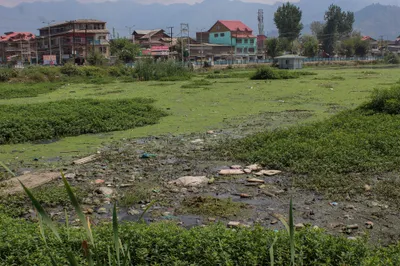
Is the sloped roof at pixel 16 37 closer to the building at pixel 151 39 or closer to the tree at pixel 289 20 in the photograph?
the building at pixel 151 39

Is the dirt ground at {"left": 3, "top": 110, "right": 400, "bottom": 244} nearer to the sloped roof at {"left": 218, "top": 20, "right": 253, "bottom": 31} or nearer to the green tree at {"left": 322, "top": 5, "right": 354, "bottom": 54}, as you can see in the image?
the sloped roof at {"left": 218, "top": 20, "right": 253, "bottom": 31}

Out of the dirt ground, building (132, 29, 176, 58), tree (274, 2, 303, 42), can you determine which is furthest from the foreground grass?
tree (274, 2, 303, 42)

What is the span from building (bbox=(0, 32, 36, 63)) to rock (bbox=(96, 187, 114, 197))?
6541cm

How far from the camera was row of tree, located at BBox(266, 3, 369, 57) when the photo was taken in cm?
7094

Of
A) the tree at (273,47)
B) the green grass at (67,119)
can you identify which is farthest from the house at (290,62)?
the green grass at (67,119)

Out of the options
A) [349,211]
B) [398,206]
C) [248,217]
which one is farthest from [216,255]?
[398,206]

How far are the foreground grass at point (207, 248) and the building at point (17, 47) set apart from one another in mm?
67753

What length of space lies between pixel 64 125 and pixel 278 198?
6.69m

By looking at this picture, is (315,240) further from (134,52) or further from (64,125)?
(134,52)

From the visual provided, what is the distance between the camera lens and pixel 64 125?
420 inches

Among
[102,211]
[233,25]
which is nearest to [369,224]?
[102,211]

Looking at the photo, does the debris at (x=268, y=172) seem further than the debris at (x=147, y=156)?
No

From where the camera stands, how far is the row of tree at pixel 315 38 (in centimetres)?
7094

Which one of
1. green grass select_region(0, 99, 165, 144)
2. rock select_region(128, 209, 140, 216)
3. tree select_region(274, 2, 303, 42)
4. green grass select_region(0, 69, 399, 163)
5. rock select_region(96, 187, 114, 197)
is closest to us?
rock select_region(128, 209, 140, 216)
